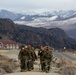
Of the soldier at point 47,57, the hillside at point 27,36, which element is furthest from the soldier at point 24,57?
the hillside at point 27,36

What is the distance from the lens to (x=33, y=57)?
28.8 meters

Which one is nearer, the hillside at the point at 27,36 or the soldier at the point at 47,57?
the soldier at the point at 47,57

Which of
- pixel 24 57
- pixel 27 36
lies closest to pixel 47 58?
pixel 24 57

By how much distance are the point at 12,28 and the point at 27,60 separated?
15740 cm

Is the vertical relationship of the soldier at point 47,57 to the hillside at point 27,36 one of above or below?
above

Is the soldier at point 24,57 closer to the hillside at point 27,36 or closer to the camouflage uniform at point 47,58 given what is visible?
the camouflage uniform at point 47,58

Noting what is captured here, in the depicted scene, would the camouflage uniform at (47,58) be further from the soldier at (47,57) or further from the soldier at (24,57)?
the soldier at (24,57)

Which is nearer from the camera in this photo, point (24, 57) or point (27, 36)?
point (24, 57)

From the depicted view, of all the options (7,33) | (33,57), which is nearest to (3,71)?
(33,57)

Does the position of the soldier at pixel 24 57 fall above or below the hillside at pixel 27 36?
above

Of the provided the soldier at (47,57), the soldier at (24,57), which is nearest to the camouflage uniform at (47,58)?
the soldier at (47,57)

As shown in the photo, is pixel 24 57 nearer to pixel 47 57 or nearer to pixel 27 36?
pixel 47 57

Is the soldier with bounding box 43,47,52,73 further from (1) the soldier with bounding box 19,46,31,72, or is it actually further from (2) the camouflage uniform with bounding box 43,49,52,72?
(1) the soldier with bounding box 19,46,31,72

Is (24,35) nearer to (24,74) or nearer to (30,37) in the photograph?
(30,37)
